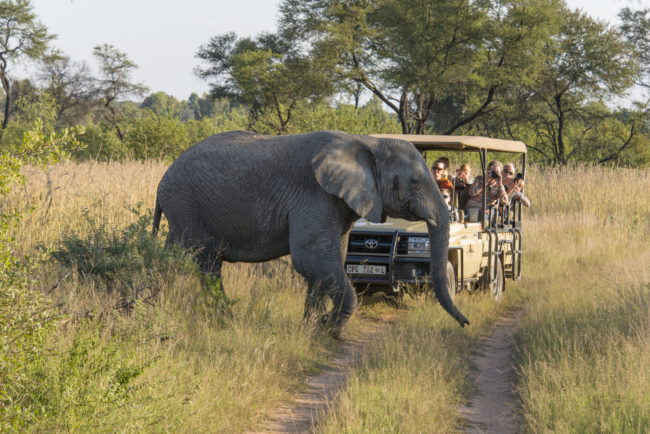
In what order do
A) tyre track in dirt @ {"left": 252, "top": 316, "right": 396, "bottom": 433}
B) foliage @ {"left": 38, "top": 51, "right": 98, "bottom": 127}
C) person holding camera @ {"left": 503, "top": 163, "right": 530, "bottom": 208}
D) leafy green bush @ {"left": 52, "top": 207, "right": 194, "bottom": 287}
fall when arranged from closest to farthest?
tyre track in dirt @ {"left": 252, "top": 316, "right": 396, "bottom": 433} → leafy green bush @ {"left": 52, "top": 207, "right": 194, "bottom": 287} → person holding camera @ {"left": 503, "top": 163, "right": 530, "bottom": 208} → foliage @ {"left": 38, "top": 51, "right": 98, "bottom": 127}

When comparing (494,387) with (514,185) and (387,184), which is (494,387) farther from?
(514,185)

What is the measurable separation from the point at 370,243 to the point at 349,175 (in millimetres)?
1935

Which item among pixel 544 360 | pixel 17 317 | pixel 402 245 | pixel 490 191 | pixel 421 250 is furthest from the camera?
pixel 490 191

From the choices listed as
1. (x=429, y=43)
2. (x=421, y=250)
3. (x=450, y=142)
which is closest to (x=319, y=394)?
(x=421, y=250)

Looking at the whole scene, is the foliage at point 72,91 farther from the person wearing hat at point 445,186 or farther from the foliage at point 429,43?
the person wearing hat at point 445,186

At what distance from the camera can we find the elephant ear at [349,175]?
7102 mm

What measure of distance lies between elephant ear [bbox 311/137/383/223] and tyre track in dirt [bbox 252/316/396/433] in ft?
4.21

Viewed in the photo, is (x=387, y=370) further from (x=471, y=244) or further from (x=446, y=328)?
(x=471, y=244)

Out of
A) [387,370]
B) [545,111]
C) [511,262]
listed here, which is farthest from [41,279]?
[545,111]

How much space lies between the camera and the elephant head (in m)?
7.12

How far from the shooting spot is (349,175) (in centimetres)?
717

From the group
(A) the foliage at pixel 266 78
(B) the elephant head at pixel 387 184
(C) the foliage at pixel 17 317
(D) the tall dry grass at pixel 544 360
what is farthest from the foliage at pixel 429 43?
(C) the foliage at pixel 17 317

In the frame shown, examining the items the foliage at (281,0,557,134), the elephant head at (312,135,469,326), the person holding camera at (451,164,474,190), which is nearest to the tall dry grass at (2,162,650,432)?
the elephant head at (312,135,469,326)

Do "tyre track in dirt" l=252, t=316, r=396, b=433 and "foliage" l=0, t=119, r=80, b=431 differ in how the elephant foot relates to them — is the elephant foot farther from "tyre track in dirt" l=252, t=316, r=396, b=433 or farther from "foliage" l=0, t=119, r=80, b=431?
"foliage" l=0, t=119, r=80, b=431
